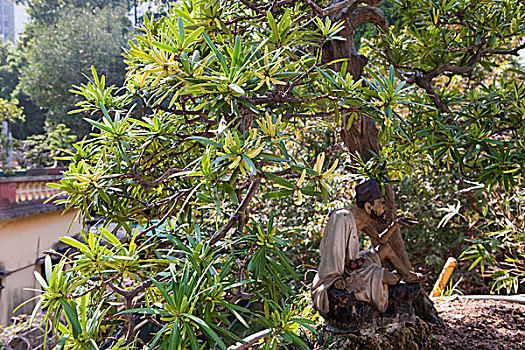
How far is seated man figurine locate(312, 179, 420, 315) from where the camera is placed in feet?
6.33

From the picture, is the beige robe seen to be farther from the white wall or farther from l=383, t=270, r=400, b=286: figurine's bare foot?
the white wall

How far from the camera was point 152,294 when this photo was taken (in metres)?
1.53

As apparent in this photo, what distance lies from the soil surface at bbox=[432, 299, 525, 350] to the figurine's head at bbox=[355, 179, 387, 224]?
76 centimetres

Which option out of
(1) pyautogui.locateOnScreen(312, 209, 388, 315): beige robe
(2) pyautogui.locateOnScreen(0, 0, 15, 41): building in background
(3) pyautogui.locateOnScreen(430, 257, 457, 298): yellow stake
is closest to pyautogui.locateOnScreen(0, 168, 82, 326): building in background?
(3) pyautogui.locateOnScreen(430, 257, 457, 298): yellow stake

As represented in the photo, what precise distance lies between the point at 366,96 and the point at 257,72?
400 millimetres

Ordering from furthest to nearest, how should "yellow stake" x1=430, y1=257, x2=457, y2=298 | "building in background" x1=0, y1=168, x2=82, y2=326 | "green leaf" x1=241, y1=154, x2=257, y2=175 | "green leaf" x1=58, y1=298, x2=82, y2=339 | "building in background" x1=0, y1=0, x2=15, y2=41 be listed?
"building in background" x1=0, y1=0, x2=15, y2=41 → "building in background" x1=0, y1=168, x2=82, y2=326 → "yellow stake" x1=430, y1=257, x2=457, y2=298 → "green leaf" x1=58, y1=298, x2=82, y2=339 → "green leaf" x1=241, y1=154, x2=257, y2=175

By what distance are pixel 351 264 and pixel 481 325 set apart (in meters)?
1.01

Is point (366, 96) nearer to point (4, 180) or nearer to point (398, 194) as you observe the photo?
point (398, 194)

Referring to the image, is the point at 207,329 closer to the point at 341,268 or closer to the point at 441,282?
the point at 341,268

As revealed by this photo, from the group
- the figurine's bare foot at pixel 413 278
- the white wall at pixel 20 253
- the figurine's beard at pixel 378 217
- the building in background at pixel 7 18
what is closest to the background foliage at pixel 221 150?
the figurine's beard at pixel 378 217

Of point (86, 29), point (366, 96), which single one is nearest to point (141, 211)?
point (366, 96)

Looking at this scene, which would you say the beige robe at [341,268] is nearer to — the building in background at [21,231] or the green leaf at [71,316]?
the green leaf at [71,316]

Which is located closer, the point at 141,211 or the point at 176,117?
the point at 141,211

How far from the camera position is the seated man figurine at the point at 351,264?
6.33 feet
